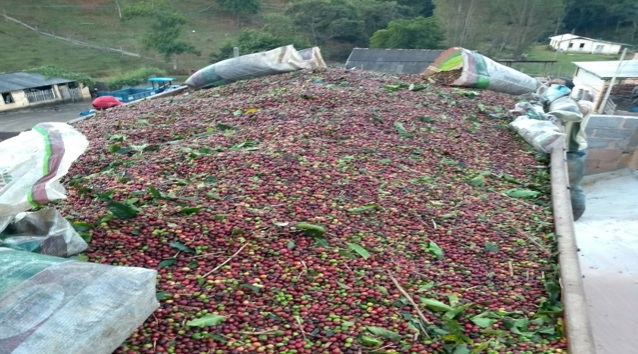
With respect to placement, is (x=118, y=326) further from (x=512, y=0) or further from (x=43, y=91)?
(x=512, y=0)

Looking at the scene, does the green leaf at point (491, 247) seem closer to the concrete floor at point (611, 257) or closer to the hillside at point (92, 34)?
the concrete floor at point (611, 257)

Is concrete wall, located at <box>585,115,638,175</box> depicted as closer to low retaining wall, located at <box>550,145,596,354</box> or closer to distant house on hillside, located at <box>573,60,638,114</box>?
low retaining wall, located at <box>550,145,596,354</box>

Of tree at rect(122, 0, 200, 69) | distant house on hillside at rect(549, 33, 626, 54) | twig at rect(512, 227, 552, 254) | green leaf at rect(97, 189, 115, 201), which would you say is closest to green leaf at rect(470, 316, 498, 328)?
twig at rect(512, 227, 552, 254)

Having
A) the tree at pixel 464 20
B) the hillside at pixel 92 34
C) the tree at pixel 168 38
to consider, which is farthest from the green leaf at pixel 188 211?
the tree at pixel 464 20

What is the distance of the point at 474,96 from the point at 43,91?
18.7m

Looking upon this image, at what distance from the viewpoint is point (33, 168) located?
65.5 inches

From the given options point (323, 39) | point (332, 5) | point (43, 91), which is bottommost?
point (43, 91)

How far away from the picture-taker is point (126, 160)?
3285 millimetres

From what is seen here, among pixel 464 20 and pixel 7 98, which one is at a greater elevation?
pixel 464 20

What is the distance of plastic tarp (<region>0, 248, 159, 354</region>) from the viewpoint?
4.32ft

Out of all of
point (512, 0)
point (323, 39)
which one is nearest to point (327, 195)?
point (323, 39)

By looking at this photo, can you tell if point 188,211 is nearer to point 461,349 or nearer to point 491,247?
point 461,349

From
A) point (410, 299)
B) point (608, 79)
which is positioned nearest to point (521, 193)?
point (410, 299)

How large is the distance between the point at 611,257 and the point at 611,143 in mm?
2865
